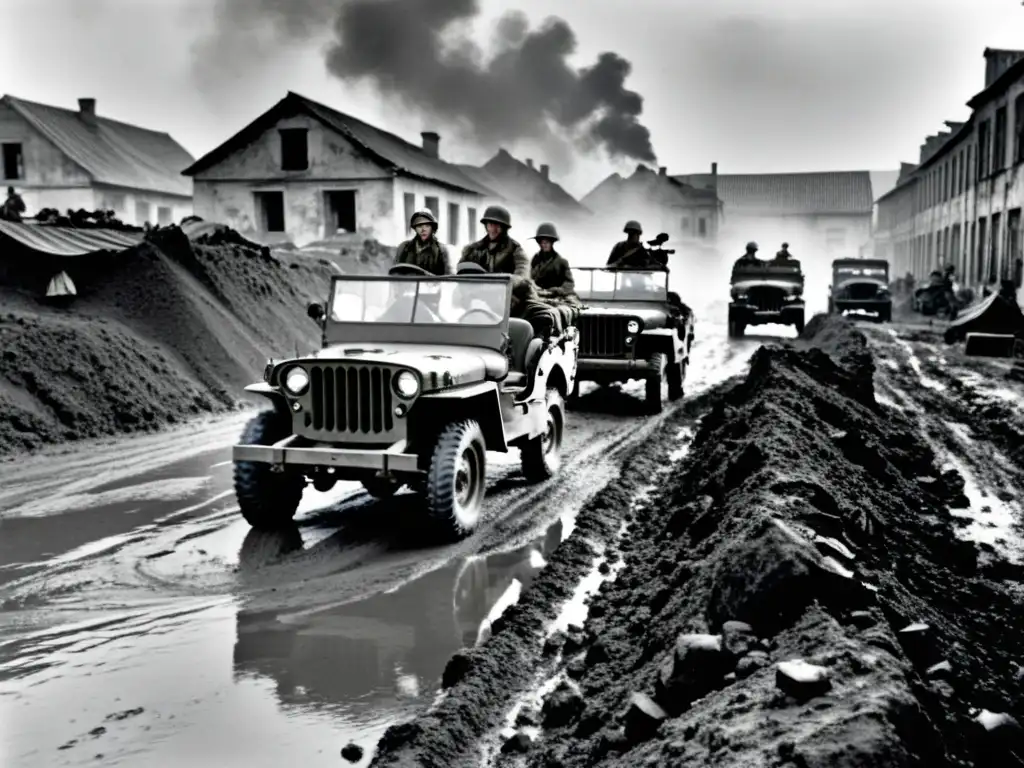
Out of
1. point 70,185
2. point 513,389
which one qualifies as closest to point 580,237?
point 70,185

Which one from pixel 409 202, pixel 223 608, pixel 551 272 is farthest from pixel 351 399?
pixel 409 202

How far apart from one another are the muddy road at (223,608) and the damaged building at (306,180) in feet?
75.3

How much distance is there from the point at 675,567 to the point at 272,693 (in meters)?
2.27

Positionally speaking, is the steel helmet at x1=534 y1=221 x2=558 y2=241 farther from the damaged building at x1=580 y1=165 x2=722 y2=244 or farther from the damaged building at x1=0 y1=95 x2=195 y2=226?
the damaged building at x1=580 y1=165 x2=722 y2=244

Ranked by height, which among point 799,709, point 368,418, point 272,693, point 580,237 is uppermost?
point 580,237

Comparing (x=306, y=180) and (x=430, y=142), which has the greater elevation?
(x=430, y=142)

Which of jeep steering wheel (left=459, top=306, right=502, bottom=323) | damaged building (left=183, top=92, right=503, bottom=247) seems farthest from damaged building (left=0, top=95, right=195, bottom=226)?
jeep steering wheel (left=459, top=306, right=502, bottom=323)

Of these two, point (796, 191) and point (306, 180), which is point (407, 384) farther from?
point (796, 191)

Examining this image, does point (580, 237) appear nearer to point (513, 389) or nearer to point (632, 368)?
point (632, 368)

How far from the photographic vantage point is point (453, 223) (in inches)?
1443

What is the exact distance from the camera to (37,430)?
1072cm

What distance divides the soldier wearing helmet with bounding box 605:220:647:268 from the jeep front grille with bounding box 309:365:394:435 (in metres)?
8.52

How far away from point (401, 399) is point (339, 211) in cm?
2685

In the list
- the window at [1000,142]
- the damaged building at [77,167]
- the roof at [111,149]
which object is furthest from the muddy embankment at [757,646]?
the roof at [111,149]
